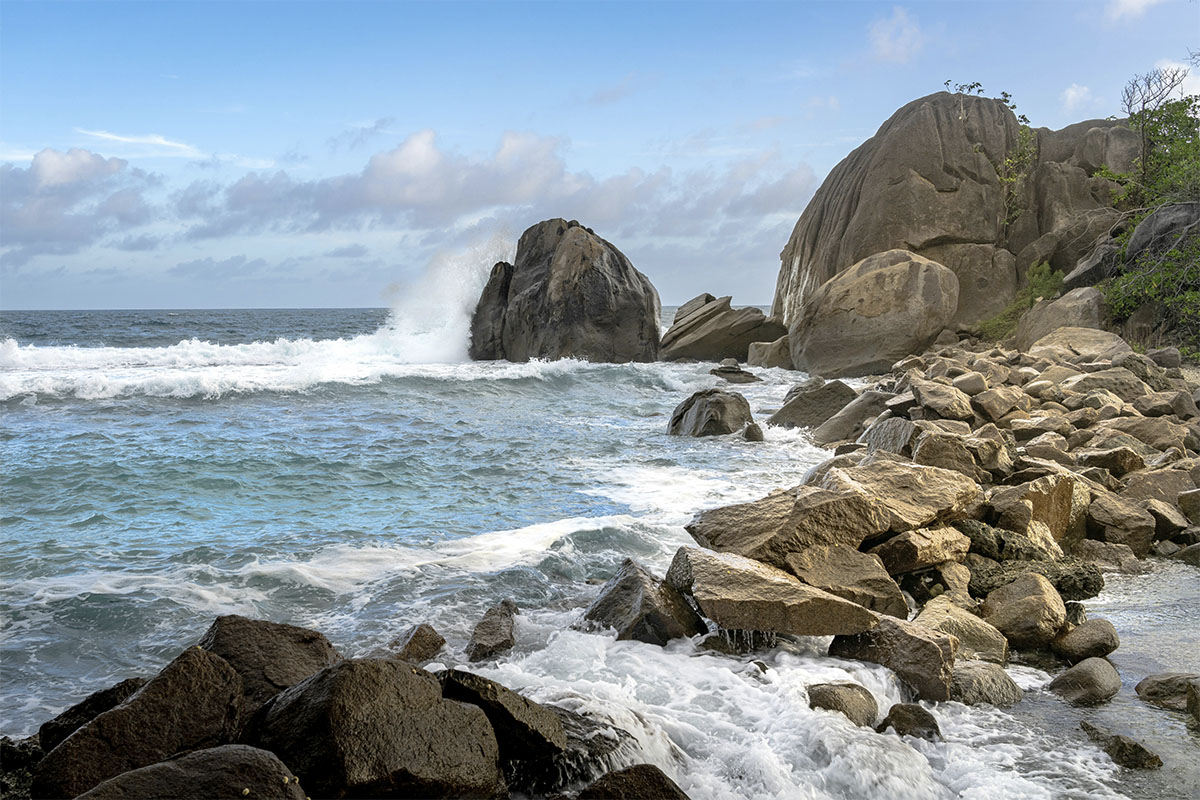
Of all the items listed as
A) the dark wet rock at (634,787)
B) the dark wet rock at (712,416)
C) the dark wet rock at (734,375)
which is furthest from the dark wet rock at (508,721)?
the dark wet rock at (734,375)

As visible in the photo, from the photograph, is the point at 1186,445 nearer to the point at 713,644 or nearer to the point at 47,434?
the point at 713,644

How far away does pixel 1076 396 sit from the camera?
36.2 feet

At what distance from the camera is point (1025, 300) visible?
23.3 meters

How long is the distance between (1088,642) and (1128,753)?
1.23 meters

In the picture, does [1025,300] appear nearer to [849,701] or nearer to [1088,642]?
[1088,642]

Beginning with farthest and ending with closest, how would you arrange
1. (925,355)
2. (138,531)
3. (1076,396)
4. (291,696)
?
(925,355)
(1076,396)
(138,531)
(291,696)

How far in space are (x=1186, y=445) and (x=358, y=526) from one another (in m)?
8.95

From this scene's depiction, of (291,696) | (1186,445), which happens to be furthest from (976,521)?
(291,696)

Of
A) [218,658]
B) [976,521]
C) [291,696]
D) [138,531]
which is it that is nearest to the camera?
[291,696]

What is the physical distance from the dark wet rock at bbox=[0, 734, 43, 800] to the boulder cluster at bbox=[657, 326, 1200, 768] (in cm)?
308

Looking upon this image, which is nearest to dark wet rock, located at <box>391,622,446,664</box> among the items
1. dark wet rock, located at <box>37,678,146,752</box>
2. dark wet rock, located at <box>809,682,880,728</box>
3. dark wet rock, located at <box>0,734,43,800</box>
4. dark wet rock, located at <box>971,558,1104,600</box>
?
dark wet rock, located at <box>37,678,146,752</box>

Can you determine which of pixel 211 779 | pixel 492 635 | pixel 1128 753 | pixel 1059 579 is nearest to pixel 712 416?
pixel 1059 579

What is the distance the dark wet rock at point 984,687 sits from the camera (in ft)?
13.8

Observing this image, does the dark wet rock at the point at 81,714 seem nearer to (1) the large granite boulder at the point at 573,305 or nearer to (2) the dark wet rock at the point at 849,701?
(2) the dark wet rock at the point at 849,701
